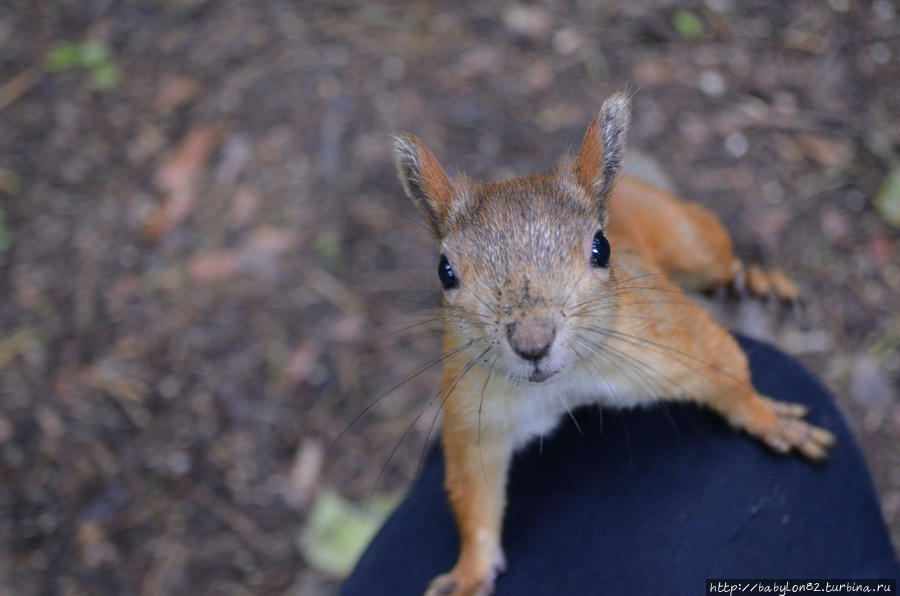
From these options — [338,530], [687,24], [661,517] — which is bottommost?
[338,530]

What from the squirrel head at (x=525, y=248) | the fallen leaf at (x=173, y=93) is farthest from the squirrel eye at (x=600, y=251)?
the fallen leaf at (x=173, y=93)

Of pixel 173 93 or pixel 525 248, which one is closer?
pixel 525 248

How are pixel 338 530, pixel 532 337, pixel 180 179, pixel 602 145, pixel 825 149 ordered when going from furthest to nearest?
pixel 180 179 → pixel 825 149 → pixel 338 530 → pixel 602 145 → pixel 532 337

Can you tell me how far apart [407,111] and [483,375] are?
1605 millimetres

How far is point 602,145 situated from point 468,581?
883 mm

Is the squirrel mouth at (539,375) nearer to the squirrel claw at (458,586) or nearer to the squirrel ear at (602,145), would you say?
the squirrel ear at (602,145)

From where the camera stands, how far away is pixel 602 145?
1.48 m

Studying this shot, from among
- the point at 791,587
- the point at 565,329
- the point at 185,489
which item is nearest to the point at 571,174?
the point at 565,329

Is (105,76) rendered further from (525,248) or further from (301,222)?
(525,248)

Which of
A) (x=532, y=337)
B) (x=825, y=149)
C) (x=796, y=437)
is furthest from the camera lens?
(x=825, y=149)

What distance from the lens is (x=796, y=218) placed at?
98.8 inches

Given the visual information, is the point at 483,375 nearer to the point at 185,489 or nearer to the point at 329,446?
the point at 329,446

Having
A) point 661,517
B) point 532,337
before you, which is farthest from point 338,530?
point 532,337

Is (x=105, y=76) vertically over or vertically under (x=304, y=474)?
over
